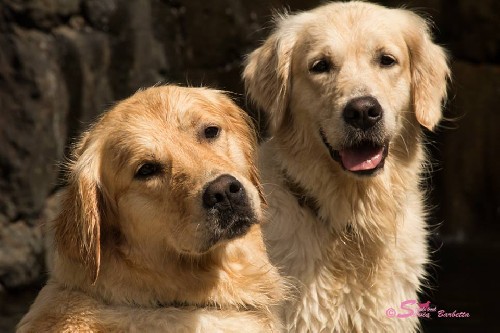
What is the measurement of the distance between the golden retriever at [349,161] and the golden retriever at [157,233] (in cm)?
82

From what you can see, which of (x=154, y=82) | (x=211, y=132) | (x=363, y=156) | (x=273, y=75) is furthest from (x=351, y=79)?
(x=154, y=82)

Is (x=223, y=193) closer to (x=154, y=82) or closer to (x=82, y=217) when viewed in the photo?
(x=82, y=217)

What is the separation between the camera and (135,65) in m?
8.23

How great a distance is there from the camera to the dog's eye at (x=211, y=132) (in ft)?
12.6

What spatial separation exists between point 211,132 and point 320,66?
116 cm

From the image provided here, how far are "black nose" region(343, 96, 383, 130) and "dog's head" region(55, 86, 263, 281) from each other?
891mm

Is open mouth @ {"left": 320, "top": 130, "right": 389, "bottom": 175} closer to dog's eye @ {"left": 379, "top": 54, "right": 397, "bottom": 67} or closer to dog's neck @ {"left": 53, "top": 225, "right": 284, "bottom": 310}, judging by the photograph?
dog's eye @ {"left": 379, "top": 54, "right": 397, "bottom": 67}

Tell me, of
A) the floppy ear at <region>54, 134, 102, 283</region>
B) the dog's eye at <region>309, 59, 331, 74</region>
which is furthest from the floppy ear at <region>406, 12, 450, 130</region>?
the floppy ear at <region>54, 134, 102, 283</region>

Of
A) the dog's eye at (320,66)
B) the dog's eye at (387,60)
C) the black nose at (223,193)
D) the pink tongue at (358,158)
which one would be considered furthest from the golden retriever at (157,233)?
the dog's eye at (387,60)

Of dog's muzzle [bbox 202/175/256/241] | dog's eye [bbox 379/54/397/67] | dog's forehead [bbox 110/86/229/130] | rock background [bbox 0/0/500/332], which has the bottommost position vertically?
rock background [bbox 0/0/500/332]

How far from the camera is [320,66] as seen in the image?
480 centimetres

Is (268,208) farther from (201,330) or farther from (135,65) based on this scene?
(135,65)

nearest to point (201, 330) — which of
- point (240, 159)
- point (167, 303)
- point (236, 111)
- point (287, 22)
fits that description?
point (167, 303)

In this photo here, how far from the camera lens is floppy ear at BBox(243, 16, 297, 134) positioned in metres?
4.97
